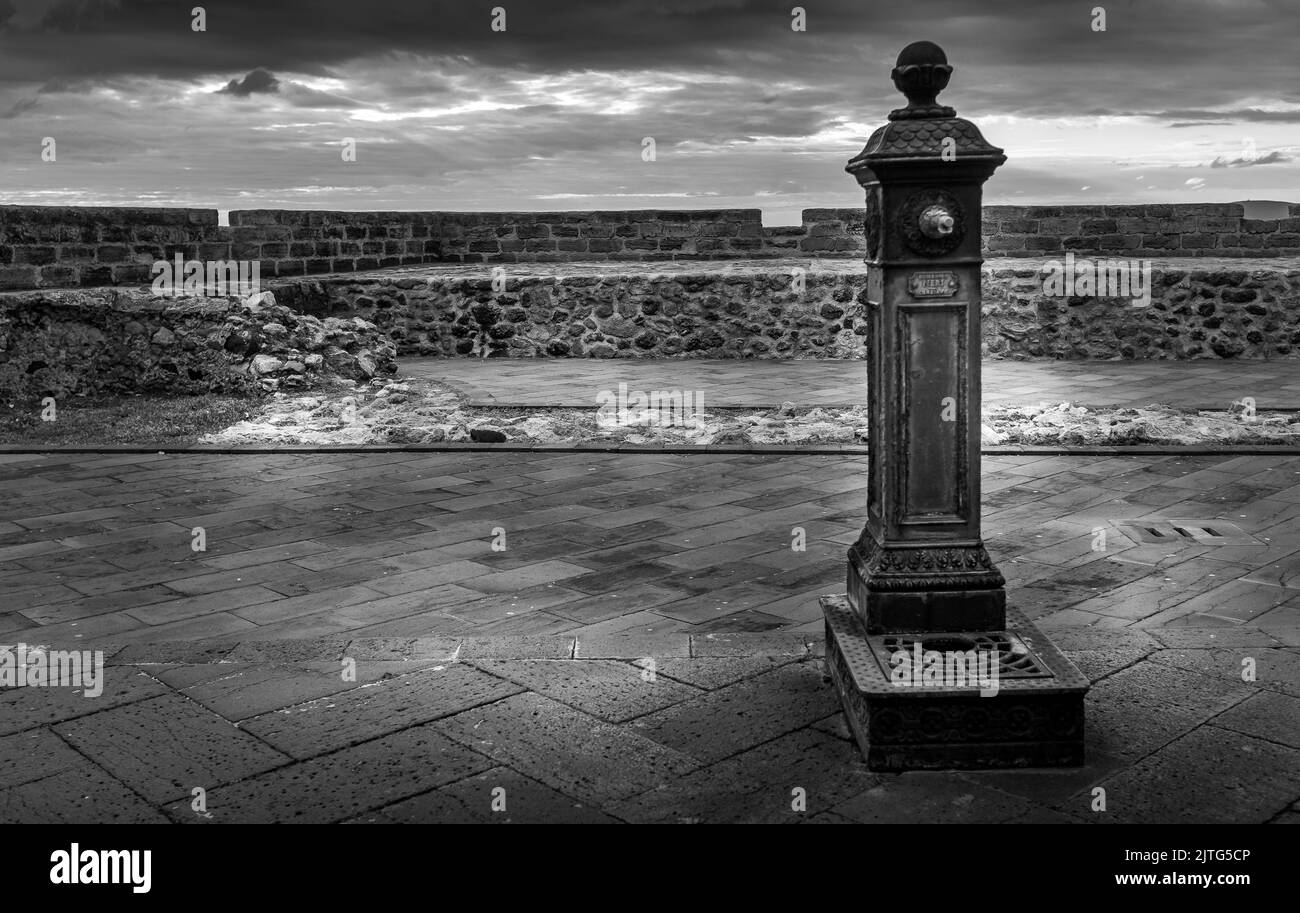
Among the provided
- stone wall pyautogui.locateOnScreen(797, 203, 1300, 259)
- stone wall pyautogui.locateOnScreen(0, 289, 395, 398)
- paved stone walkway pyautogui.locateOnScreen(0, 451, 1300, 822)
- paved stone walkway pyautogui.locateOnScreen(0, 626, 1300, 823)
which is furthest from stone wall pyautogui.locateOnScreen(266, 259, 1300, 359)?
paved stone walkway pyautogui.locateOnScreen(0, 626, 1300, 823)

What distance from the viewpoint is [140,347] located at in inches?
380

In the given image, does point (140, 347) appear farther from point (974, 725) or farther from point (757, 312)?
point (974, 725)

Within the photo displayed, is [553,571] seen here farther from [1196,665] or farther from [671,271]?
[671,271]

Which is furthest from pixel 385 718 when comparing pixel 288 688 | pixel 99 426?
pixel 99 426

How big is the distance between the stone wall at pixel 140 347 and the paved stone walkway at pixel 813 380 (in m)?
1.47

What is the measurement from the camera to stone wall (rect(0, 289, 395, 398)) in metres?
9.36

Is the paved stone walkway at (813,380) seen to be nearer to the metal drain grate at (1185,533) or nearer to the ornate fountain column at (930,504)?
the metal drain grate at (1185,533)

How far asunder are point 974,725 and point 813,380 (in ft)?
24.6

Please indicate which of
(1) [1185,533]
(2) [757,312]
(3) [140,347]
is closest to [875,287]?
(1) [1185,533]

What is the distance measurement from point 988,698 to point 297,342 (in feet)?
26.6

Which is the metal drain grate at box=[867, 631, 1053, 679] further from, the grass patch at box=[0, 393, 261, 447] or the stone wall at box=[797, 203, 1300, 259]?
the stone wall at box=[797, 203, 1300, 259]

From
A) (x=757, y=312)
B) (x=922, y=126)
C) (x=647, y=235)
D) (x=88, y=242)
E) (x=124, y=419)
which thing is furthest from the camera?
(x=647, y=235)

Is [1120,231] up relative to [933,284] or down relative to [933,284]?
up
